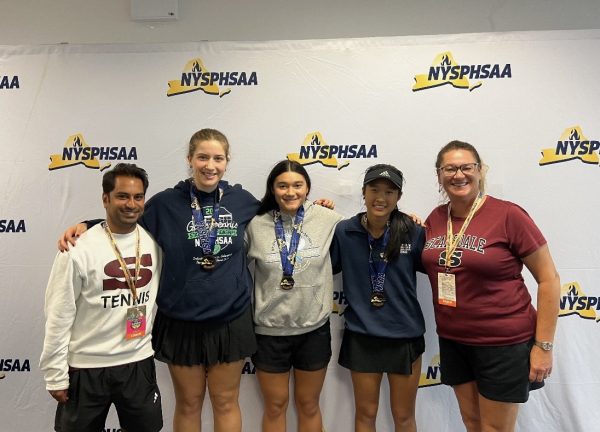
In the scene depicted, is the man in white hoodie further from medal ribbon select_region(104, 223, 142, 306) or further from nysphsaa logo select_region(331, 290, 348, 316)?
nysphsaa logo select_region(331, 290, 348, 316)

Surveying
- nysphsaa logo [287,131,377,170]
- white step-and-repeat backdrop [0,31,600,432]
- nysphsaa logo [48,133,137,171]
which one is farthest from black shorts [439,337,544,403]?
nysphsaa logo [48,133,137,171]

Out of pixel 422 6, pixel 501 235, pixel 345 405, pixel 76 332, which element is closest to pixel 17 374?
pixel 76 332

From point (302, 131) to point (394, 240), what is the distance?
86 cm

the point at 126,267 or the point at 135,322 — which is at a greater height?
the point at 126,267

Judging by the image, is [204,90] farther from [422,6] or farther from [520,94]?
[520,94]

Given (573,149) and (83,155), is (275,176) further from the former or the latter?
(573,149)

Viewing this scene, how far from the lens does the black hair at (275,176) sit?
1846 mm

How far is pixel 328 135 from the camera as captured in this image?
222 centimetres

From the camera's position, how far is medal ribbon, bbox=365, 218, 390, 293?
1834 millimetres

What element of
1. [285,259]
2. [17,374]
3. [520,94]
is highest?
[520,94]

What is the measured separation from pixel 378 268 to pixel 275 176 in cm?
67

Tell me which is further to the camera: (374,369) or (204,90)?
(204,90)

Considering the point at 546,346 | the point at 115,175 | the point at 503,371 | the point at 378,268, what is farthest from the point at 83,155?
the point at 546,346

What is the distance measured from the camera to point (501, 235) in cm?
154
